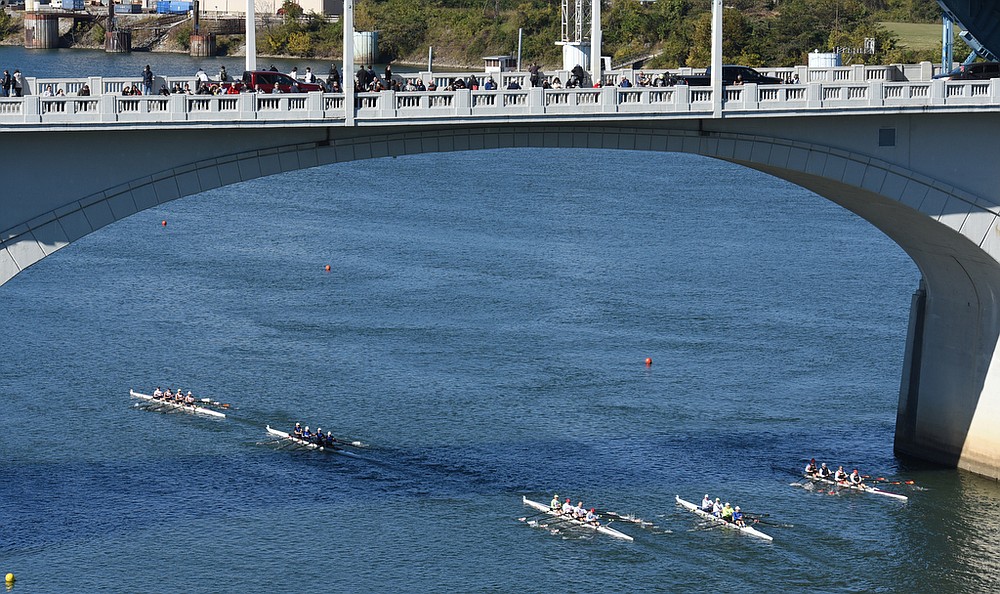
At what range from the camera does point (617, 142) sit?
3975cm

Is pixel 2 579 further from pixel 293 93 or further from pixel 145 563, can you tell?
pixel 293 93

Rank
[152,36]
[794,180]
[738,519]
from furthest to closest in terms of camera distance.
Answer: [152,36] < [794,180] < [738,519]

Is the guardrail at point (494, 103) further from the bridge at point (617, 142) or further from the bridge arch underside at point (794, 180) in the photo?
the bridge arch underside at point (794, 180)

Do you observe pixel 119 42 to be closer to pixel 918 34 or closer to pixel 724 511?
pixel 918 34

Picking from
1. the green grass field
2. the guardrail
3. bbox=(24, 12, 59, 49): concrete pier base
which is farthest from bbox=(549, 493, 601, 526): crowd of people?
bbox=(24, 12, 59, 49): concrete pier base

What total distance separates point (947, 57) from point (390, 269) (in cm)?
2666

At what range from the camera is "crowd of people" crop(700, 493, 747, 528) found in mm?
44062

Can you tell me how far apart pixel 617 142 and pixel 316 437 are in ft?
52.5

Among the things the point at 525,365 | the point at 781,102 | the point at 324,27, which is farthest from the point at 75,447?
the point at 324,27

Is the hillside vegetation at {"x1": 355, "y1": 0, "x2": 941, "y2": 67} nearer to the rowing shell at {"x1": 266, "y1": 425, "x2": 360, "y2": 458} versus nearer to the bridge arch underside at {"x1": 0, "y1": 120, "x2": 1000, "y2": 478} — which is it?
the bridge arch underside at {"x1": 0, "y1": 120, "x2": 1000, "y2": 478}

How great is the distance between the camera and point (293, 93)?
36.9 m

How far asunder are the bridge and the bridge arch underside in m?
0.05

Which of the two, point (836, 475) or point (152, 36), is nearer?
point (836, 475)

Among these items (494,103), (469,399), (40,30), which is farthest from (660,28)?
(40,30)
